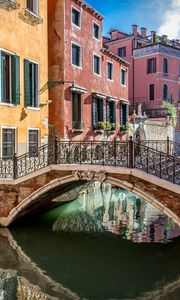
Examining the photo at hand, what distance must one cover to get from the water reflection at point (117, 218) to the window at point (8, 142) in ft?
10.1

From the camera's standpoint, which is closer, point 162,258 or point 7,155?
point 162,258

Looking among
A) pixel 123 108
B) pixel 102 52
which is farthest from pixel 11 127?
pixel 123 108

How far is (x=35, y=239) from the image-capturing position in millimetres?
11180

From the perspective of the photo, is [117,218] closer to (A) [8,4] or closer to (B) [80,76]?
(B) [80,76]

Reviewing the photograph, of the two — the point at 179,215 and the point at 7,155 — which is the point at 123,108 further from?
the point at 179,215

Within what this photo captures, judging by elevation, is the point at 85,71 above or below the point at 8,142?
above

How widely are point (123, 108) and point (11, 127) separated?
11559 millimetres

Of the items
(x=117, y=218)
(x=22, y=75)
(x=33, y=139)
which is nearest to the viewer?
(x=117, y=218)

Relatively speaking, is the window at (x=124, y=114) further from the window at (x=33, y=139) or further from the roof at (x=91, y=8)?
the window at (x=33, y=139)

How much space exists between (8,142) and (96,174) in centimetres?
456

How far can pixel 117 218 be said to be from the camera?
14.0m

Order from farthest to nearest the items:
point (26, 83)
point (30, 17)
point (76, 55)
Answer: point (76, 55) → point (30, 17) → point (26, 83)

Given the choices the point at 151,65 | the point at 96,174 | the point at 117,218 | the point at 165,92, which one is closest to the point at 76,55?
the point at 117,218

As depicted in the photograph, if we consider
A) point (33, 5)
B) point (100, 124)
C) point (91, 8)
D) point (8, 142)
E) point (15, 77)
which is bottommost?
point (8, 142)
